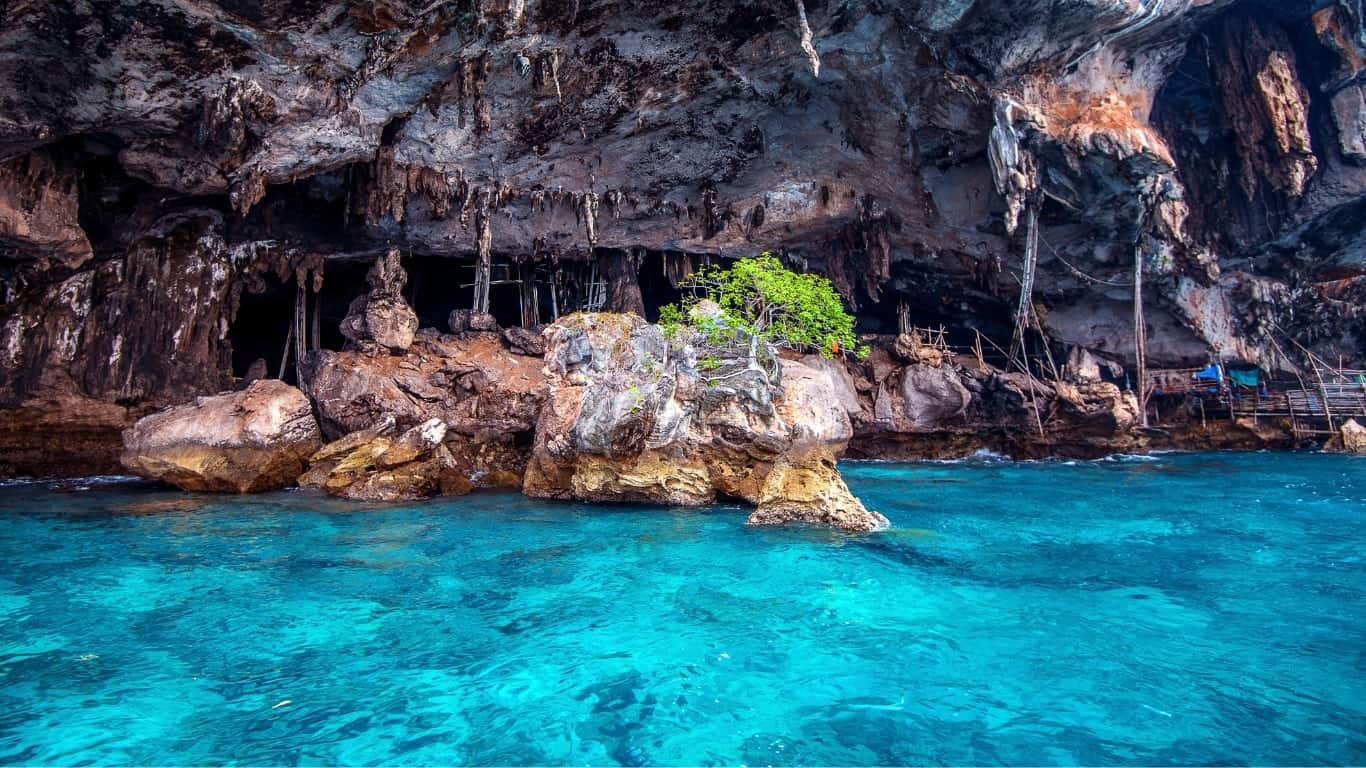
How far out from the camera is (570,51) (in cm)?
1218

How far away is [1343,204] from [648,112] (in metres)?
16.3

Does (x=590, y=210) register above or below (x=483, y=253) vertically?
above

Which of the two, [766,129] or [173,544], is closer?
[173,544]

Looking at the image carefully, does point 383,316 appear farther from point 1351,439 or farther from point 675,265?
point 1351,439

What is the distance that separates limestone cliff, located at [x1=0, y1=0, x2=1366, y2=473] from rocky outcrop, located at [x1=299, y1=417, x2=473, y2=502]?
3.25 meters

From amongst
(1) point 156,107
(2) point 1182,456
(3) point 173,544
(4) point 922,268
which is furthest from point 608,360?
(2) point 1182,456

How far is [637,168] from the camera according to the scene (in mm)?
15977

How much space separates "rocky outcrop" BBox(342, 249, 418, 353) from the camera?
14609 millimetres

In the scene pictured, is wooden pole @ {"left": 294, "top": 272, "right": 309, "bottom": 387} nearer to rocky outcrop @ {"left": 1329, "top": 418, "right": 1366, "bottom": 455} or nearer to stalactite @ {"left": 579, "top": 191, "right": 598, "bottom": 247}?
stalactite @ {"left": 579, "top": 191, "right": 598, "bottom": 247}

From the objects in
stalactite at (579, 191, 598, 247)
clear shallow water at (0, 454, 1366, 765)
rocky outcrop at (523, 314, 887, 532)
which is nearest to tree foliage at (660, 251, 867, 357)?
A: rocky outcrop at (523, 314, 887, 532)

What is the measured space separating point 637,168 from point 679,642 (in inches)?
508

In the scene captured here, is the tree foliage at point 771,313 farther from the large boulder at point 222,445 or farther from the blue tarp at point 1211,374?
the blue tarp at point 1211,374

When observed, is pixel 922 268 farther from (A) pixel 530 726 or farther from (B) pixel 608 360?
(A) pixel 530 726

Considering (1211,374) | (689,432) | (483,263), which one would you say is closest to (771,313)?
(689,432)
